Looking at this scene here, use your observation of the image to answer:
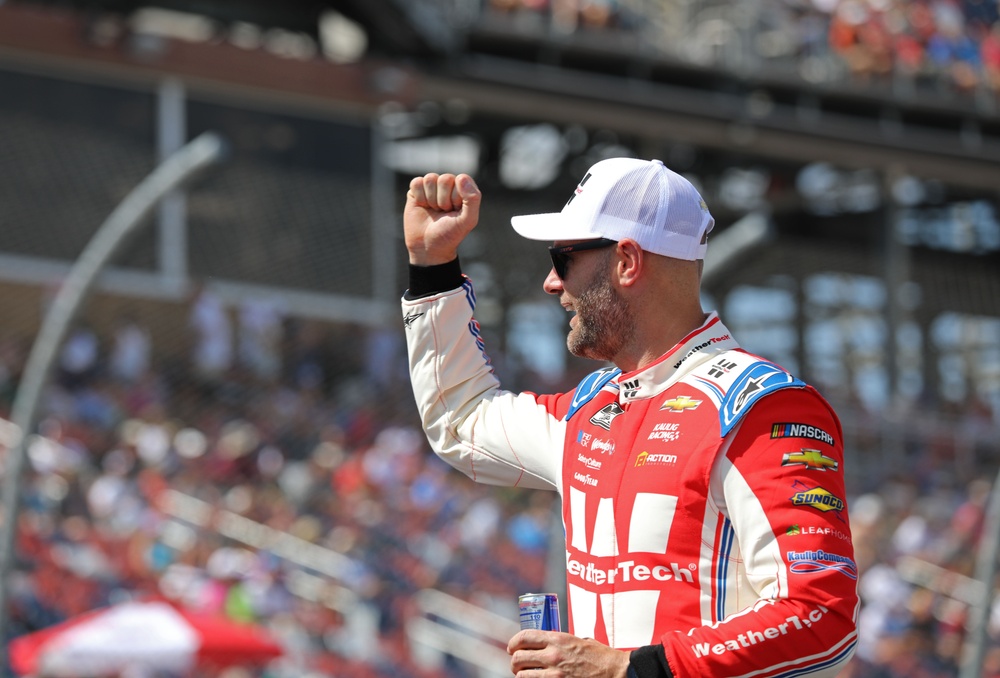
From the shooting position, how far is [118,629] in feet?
25.1

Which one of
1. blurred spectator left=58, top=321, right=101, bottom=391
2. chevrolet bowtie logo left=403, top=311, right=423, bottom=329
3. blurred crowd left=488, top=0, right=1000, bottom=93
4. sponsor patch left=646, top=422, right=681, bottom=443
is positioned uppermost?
blurred crowd left=488, top=0, right=1000, bottom=93

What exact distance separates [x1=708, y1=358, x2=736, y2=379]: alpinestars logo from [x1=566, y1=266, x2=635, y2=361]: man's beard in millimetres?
180

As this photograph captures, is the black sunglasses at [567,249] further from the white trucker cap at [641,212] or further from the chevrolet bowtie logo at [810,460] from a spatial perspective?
the chevrolet bowtie logo at [810,460]

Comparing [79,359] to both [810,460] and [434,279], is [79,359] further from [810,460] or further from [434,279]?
[810,460]

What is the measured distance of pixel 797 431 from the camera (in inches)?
89.4

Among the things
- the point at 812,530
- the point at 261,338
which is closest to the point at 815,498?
the point at 812,530

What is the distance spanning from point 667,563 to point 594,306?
50cm

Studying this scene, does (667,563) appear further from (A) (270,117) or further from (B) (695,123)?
(B) (695,123)

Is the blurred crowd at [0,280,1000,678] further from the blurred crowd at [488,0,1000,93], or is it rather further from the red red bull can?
the red red bull can

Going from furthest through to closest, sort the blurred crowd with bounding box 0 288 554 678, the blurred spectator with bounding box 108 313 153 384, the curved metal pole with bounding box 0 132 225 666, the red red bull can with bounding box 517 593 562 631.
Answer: the blurred spectator with bounding box 108 313 153 384, the blurred crowd with bounding box 0 288 554 678, the curved metal pole with bounding box 0 132 225 666, the red red bull can with bounding box 517 593 562 631

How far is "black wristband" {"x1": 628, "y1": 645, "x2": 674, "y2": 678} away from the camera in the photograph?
218 centimetres

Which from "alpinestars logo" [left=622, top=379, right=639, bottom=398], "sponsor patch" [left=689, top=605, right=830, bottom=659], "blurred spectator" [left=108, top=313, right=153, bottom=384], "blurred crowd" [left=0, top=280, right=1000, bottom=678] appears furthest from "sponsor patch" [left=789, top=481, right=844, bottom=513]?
"blurred spectator" [left=108, top=313, right=153, bottom=384]

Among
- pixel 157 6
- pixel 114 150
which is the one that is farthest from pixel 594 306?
pixel 157 6

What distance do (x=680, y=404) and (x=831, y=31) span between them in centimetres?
1557
